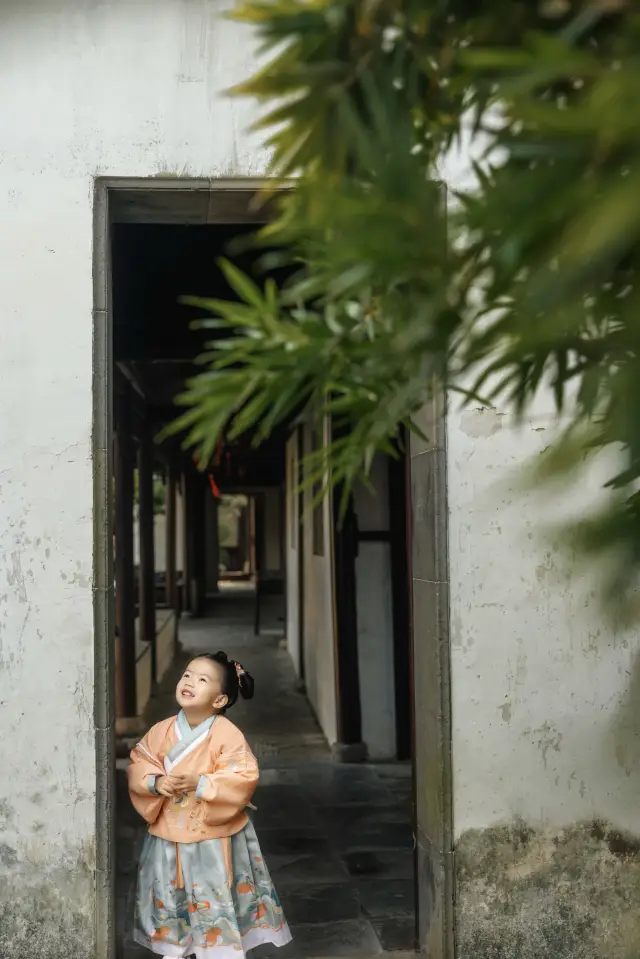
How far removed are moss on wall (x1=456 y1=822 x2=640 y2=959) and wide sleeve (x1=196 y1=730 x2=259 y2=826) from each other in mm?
875

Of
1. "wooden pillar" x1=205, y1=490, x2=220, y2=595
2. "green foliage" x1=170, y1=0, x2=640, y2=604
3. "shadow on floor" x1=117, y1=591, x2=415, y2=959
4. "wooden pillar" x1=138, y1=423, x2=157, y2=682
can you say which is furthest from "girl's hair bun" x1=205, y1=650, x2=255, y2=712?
"wooden pillar" x1=205, y1=490, x2=220, y2=595

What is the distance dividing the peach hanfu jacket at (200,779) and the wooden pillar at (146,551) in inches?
276

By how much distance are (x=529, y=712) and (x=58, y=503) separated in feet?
6.16

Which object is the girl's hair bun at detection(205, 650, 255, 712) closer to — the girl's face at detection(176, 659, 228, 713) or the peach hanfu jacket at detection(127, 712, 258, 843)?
the girl's face at detection(176, 659, 228, 713)

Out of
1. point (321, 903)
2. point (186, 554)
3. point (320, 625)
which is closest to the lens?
point (321, 903)

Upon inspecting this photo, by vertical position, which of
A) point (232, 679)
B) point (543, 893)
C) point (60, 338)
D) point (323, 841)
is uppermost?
point (60, 338)

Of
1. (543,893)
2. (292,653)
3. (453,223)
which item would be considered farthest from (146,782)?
(292,653)

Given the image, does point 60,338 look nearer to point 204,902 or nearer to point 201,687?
point 201,687

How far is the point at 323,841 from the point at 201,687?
95.3 inches

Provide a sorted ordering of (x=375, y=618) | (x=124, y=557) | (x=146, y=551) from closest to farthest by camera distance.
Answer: (x=375, y=618) → (x=124, y=557) → (x=146, y=551)

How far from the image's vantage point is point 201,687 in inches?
141

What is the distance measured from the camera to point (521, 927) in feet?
12.5

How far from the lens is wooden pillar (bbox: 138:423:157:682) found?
10734 mm

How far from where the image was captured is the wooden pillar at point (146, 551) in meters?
10.7
